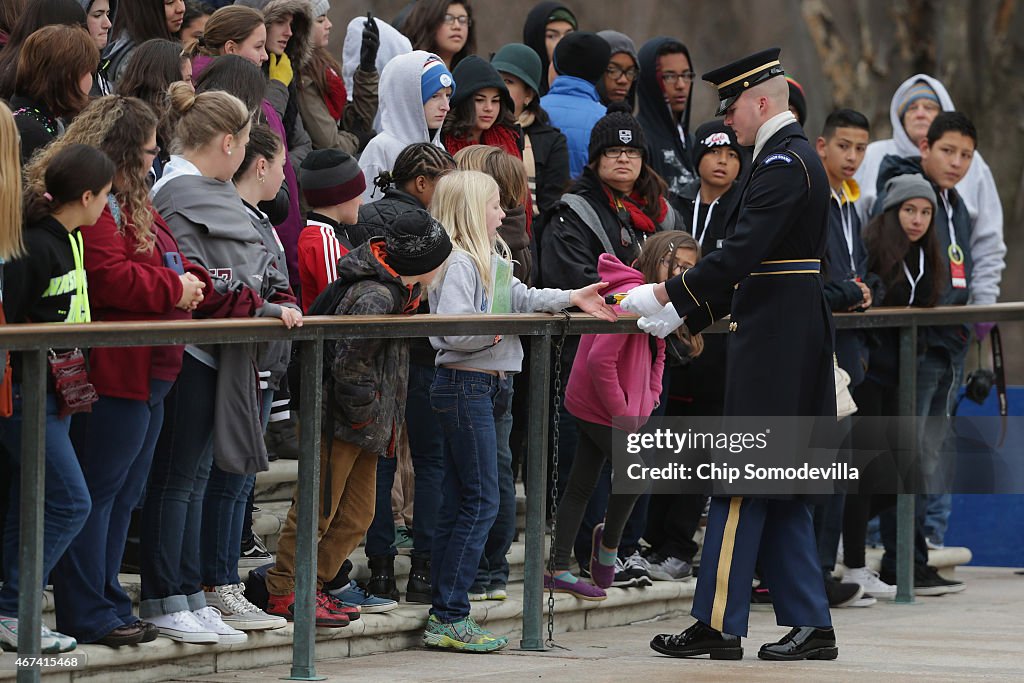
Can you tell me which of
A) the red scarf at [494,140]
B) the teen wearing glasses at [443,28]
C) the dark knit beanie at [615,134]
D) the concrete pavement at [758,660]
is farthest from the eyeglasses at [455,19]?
the concrete pavement at [758,660]

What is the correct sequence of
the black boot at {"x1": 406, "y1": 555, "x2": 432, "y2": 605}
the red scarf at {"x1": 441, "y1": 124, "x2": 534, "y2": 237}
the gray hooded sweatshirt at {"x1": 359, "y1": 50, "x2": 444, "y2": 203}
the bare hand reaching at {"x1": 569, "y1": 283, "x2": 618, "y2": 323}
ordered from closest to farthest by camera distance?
the bare hand reaching at {"x1": 569, "y1": 283, "x2": 618, "y2": 323}, the black boot at {"x1": 406, "y1": 555, "x2": 432, "y2": 605}, the gray hooded sweatshirt at {"x1": 359, "y1": 50, "x2": 444, "y2": 203}, the red scarf at {"x1": 441, "y1": 124, "x2": 534, "y2": 237}

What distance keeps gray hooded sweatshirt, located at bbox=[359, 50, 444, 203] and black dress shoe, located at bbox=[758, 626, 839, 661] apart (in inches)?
95.5

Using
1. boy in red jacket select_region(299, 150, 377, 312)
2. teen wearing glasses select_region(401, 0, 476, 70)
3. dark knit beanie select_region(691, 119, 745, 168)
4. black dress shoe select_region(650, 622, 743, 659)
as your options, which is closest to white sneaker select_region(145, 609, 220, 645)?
boy in red jacket select_region(299, 150, 377, 312)

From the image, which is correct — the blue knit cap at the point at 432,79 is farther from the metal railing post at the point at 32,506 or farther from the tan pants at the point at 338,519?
the metal railing post at the point at 32,506

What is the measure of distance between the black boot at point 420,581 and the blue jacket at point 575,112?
2.49 meters

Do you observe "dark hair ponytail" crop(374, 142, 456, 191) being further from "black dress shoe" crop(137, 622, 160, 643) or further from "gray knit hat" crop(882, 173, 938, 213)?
"gray knit hat" crop(882, 173, 938, 213)

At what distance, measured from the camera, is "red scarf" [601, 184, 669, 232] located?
7250 mm

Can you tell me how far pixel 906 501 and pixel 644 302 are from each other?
7.63 ft

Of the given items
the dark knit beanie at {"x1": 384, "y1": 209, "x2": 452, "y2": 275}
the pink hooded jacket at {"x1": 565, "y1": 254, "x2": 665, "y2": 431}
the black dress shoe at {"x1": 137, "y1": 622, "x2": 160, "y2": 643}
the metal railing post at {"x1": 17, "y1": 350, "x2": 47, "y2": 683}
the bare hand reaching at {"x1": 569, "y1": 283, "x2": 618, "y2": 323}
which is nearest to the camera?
the metal railing post at {"x1": 17, "y1": 350, "x2": 47, "y2": 683}

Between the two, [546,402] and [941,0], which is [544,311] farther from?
[941,0]

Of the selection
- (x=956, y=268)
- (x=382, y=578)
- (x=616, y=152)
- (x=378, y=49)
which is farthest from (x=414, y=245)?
(x=956, y=268)

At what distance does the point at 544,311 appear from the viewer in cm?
618

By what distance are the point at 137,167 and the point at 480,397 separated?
4.69 feet

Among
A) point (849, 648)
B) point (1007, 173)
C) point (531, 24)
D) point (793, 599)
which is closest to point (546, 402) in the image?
point (793, 599)
